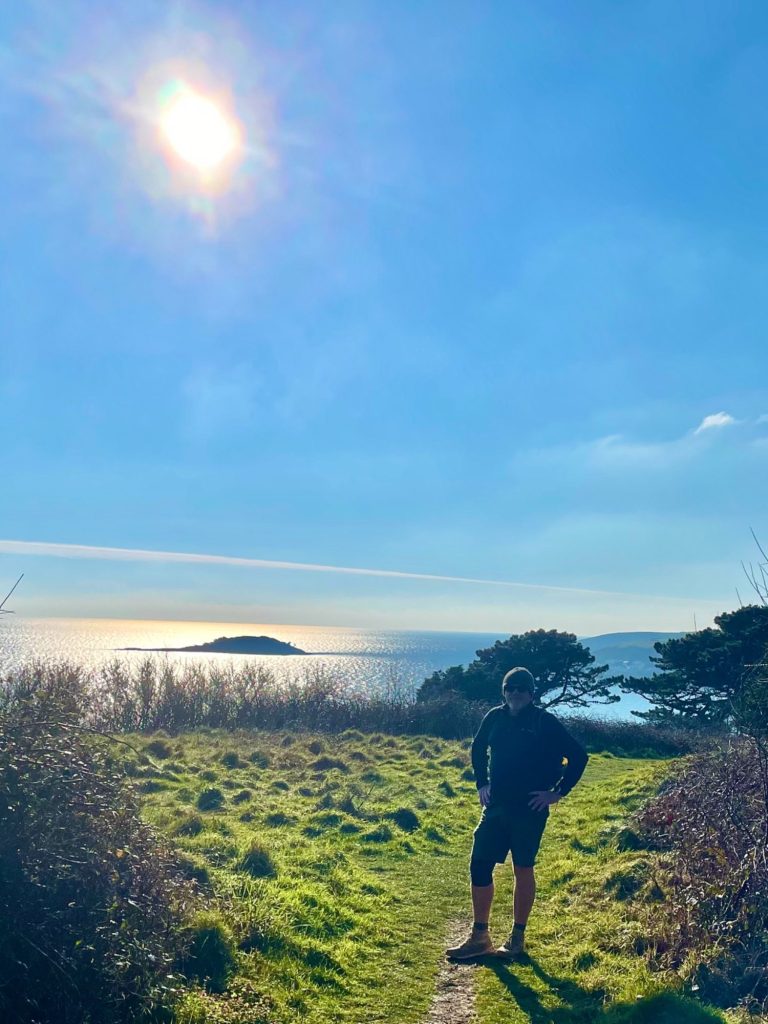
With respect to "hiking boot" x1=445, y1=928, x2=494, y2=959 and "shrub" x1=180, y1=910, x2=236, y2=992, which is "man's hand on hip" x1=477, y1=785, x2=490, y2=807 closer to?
"hiking boot" x1=445, y1=928, x2=494, y2=959

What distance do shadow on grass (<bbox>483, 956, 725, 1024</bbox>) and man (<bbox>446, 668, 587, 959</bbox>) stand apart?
354 mm

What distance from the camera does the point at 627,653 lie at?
50.4m

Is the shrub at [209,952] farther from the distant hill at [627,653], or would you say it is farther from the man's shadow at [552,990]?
the distant hill at [627,653]

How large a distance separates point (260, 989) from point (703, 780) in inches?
218

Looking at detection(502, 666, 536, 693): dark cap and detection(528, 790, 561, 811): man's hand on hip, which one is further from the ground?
detection(502, 666, 536, 693): dark cap

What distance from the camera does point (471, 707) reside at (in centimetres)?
2722

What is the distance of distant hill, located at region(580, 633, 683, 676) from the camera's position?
32875 millimetres

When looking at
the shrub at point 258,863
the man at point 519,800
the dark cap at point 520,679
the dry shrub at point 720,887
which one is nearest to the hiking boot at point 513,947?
the man at point 519,800

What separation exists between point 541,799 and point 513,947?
1.32 m

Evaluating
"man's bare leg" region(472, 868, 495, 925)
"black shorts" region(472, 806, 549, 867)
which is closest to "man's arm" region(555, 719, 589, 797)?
"black shorts" region(472, 806, 549, 867)

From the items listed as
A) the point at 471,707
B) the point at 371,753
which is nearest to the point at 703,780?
the point at 371,753

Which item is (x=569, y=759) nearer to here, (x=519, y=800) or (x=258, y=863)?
(x=519, y=800)

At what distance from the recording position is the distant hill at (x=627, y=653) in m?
32.9

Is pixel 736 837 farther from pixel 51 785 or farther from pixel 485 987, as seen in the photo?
pixel 51 785
